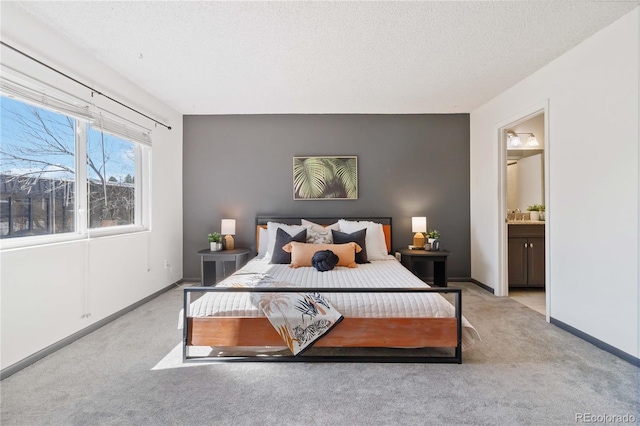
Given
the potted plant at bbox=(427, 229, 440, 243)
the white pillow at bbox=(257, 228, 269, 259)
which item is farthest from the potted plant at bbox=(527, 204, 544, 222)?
the white pillow at bbox=(257, 228, 269, 259)

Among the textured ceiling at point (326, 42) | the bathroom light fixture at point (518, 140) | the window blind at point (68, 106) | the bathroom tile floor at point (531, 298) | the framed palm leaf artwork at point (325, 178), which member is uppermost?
the textured ceiling at point (326, 42)

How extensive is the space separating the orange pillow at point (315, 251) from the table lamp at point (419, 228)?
125 centimetres

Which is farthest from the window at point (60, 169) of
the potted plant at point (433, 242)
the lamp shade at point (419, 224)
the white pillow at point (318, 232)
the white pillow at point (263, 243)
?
the potted plant at point (433, 242)

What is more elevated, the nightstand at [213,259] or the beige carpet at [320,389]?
the nightstand at [213,259]

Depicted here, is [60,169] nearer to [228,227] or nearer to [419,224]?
[228,227]

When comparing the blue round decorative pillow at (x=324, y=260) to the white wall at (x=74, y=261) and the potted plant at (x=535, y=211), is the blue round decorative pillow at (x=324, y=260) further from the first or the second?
the potted plant at (x=535, y=211)

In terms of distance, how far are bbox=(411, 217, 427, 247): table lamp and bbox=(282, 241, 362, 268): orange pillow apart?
125 centimetres

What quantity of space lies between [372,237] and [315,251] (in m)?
0.96

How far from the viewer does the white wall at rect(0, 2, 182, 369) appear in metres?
2.02

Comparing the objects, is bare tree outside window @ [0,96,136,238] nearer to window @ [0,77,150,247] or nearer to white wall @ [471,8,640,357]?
window @ [0,77,150,247]

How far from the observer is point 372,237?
3775 millimetres

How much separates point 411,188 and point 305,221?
1.77 metres

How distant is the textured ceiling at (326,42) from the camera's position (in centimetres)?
207

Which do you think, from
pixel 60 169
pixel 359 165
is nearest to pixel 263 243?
pixel 359 165
